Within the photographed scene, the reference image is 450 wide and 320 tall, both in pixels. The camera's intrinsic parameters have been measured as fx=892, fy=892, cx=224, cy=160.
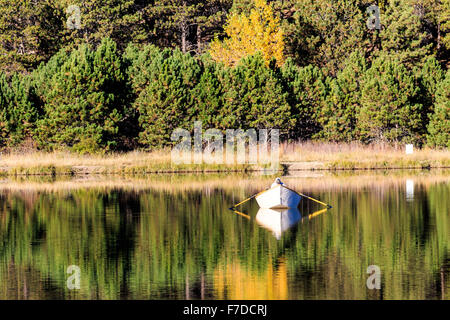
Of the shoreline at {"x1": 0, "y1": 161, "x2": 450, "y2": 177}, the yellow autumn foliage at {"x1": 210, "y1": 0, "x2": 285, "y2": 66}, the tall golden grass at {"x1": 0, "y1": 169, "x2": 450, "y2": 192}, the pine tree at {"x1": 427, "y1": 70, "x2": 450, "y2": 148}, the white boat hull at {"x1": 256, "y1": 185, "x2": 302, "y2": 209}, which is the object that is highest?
the yellow autumn foliage at {"x1": 210, "y1": 0, "x2": 285, "y2": 66}

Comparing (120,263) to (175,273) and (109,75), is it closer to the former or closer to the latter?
(175,273)

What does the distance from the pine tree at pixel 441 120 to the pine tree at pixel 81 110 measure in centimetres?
2264

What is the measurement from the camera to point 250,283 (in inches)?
840

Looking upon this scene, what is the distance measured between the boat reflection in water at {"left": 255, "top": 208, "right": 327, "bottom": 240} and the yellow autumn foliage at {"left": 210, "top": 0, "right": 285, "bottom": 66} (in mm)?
40743

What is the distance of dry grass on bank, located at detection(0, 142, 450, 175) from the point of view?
58562 mm

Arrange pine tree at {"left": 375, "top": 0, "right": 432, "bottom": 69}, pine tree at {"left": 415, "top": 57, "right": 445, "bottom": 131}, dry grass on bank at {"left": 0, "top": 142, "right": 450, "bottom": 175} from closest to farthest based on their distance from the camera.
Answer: dry grass on bank at {"left": 0, "top": 142, "right": 450, "bottom": 175} < pine tree at {"left": 415, "top": 57, "right": 445, "bottom": 131} < pine tree at {"left": 375, "top": 0, "right": 432, "bottom": 69}

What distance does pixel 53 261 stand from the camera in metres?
25.1

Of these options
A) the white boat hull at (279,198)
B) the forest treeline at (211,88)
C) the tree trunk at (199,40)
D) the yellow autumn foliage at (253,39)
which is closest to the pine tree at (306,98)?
the forest treeline at (211,88)

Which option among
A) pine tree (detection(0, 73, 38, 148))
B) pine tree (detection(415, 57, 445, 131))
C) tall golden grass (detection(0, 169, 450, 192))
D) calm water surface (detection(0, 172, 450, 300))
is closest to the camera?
calm water surface (detection(0, 172, 450, 300))

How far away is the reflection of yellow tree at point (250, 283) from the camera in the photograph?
789 inches

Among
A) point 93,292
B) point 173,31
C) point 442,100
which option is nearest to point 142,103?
point 442,100

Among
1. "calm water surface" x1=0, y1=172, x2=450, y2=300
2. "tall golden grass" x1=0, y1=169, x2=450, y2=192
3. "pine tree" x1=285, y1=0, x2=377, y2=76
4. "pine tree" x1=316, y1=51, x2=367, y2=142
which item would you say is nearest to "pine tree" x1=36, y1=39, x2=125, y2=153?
"tall golden grass" x1=0, y1=169, x2=450, y2=192

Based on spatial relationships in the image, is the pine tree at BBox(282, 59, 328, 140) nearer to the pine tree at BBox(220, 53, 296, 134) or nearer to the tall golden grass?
the pine tree at BBox(220, 53, 296, 134)
